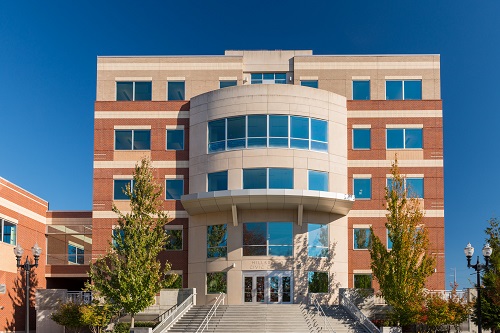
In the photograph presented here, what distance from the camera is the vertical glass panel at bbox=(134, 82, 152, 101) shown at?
148 feet

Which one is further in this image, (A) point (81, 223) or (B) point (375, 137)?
(A) point (81, 223)

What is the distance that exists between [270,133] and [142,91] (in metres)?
10.9

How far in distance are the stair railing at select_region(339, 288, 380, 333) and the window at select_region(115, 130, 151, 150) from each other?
16625 millimetres

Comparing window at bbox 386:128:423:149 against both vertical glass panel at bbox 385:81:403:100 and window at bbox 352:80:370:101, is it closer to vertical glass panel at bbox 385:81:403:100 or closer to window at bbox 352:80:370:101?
vertical glass panel at bbox 385:81:403:100

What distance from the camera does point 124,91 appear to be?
45125 millimetres

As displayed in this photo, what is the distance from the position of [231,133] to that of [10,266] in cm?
1634

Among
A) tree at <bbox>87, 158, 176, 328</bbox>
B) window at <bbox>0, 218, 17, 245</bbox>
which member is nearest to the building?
tree at <bbox>87, 158, 176, 328</bbox>

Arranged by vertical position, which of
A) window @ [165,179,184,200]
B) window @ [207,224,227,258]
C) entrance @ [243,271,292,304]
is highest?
window @ [165,179,184,200]

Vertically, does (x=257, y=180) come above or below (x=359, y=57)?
below

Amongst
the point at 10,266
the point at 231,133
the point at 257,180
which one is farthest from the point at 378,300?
the point at 10,266

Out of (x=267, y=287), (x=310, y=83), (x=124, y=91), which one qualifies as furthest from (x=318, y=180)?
(x=124, y=91)

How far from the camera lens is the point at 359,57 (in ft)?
147

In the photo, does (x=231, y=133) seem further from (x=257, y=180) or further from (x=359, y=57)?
(x=359, y=57)

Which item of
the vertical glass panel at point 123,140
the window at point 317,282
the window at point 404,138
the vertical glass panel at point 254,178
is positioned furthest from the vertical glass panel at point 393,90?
the vertical glass panel at point 123,140
